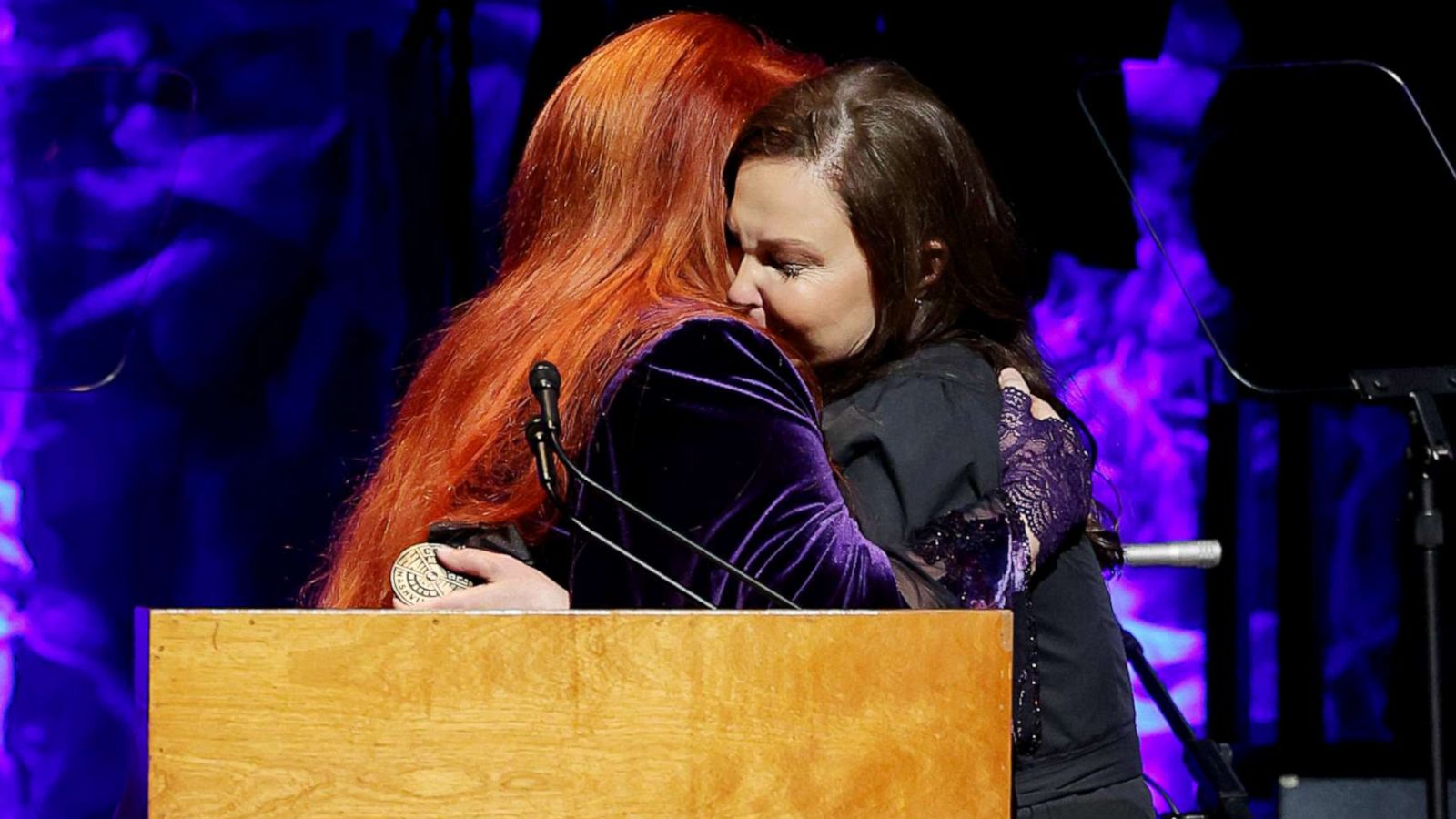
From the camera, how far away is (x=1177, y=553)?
6.45ft

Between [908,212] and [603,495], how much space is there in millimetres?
555

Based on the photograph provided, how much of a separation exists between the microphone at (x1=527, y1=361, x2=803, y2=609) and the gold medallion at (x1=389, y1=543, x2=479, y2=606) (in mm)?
230

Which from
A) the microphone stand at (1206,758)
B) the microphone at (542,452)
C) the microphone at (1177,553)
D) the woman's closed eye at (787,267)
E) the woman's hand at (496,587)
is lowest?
the microphone stand at (1206,758)

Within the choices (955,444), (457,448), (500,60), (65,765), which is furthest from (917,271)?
(65,765)

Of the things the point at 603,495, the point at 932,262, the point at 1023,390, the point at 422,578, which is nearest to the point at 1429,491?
the point at 1023,390

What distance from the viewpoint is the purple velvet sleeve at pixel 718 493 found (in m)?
1.43

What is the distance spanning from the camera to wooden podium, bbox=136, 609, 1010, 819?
3.65ft

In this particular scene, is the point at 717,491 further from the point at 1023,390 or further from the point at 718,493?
the point at 1023,390

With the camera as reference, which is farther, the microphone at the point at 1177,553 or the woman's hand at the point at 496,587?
the microphone at the point at 1177,553

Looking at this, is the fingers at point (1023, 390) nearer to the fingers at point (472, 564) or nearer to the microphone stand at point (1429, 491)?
the microphone stand at point (1429, 491)

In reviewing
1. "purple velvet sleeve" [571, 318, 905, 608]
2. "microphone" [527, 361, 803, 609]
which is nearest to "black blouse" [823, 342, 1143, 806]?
"purple velvet sleeve" [571, 318, 905, 608]

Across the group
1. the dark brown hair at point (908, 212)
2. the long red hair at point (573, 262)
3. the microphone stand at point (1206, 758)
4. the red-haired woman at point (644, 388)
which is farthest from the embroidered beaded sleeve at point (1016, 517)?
the microphone stand at point (1206, 758)

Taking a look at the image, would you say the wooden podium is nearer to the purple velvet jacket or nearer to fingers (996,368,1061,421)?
the purple velvet jacket

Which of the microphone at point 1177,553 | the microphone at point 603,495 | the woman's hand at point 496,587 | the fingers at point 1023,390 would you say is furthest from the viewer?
the microphone at point 1177,553
